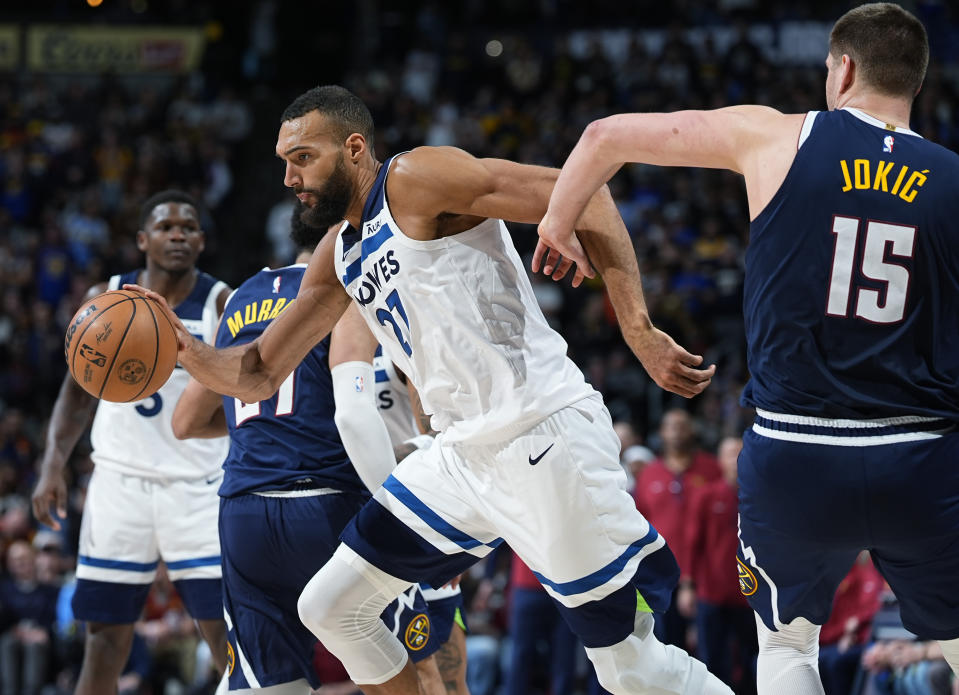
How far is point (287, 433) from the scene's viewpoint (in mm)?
4656

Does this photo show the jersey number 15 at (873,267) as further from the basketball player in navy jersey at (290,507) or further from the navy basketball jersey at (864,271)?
the basketball player in navy jersey at (290,507)

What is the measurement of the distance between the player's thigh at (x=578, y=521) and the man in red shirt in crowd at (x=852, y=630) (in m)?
4.18

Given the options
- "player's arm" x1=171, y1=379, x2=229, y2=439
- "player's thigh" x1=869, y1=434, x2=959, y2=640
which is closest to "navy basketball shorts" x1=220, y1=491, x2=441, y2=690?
"player's arm" x1=171, y1=379, x2=229, y2=439

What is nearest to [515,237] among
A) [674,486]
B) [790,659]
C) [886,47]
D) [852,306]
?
[674,486]

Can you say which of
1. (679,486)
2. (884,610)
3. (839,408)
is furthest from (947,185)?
(679,486)

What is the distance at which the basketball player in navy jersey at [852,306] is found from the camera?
10.7ft

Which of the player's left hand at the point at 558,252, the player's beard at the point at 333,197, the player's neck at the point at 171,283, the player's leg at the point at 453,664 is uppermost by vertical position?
the player's beard at the point at 333,197

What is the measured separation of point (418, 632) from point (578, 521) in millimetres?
1171

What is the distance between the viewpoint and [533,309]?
4.05m

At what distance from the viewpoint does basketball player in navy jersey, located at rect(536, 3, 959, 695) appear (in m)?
3.26

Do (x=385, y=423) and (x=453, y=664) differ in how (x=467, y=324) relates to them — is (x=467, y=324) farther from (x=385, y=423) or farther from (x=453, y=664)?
(x=453, y=664)

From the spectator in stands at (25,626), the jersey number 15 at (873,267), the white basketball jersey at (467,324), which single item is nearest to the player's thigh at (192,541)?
the white basketball jersey at (467,324)

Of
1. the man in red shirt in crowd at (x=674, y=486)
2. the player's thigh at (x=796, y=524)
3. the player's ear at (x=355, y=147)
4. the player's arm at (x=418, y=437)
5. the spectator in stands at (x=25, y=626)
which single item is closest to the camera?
the player's thigh at (x=796, y=524)

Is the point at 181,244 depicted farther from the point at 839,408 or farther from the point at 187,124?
the point at 187,124
